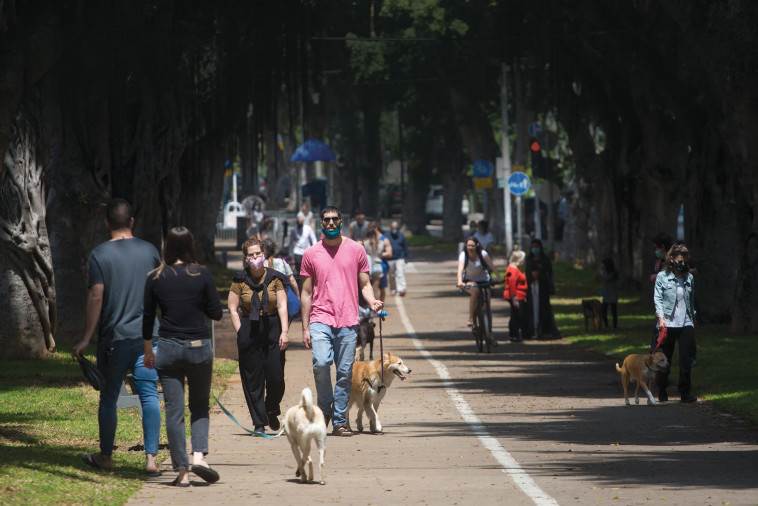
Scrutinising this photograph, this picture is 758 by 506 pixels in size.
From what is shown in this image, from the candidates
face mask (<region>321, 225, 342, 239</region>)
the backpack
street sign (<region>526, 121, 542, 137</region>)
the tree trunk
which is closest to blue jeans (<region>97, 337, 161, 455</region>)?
face mask (<region>321, 225, 342, 239</region>)

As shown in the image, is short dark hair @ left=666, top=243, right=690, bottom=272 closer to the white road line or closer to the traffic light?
the white road line

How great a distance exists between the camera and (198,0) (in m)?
23.8

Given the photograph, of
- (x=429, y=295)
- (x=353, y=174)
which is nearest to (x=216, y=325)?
(x=429, y=295)

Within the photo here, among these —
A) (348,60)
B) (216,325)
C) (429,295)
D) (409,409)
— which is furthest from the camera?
(348,60)

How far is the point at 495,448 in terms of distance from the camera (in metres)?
11.4

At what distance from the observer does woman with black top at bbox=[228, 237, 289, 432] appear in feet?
40.8

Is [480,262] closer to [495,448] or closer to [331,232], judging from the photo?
[331,232]

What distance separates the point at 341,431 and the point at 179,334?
323 cm

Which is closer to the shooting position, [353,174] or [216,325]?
[216,325]

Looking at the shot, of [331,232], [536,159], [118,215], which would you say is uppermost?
[536,159]

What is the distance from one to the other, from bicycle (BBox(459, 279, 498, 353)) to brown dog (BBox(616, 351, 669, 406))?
618cm

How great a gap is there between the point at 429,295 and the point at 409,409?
796 inches

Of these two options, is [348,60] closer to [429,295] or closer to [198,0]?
[429,295]

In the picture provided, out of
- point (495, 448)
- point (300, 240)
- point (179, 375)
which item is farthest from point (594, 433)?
point (300, 240)
